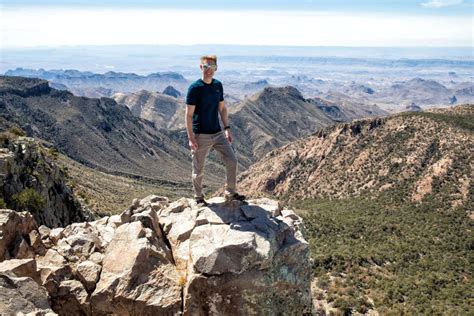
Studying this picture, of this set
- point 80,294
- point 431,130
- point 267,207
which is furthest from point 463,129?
point 80,294

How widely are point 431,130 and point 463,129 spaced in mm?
6011

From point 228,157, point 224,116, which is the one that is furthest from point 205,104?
point 228,157

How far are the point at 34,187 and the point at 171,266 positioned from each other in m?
26.7

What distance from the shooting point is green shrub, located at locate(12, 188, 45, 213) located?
104ft

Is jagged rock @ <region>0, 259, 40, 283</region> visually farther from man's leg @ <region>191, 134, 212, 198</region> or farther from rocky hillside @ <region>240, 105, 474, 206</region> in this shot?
rocky hillside @ <region>240, 105, 474, 206</region>

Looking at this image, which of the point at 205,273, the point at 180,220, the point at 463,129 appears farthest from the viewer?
the point at 463,129

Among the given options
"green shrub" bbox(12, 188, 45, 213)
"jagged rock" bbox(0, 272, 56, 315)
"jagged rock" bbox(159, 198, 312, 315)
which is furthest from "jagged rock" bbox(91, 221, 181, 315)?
"green shrub" bbox(12, 188, 45, 213)

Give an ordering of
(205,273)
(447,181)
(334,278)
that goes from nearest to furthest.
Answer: (205,273), (334,278), (447,181)

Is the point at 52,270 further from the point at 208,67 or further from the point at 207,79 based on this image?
the point at 208,67

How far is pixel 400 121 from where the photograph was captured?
95125 millimetres

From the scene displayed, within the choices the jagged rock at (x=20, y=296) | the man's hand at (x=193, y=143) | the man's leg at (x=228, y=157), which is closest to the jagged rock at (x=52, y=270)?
the jagged rock at (x=20, y=296)

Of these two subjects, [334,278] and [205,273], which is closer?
[205,273]

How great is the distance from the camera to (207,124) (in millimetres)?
14617

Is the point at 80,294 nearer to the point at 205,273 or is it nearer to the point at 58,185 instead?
the point at 205,273
